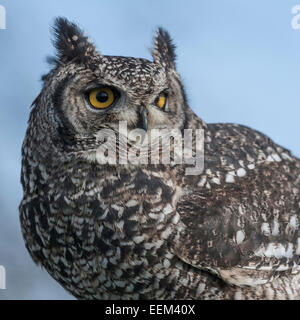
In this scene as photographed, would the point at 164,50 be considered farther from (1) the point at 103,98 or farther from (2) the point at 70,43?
(1) the point at 103,98

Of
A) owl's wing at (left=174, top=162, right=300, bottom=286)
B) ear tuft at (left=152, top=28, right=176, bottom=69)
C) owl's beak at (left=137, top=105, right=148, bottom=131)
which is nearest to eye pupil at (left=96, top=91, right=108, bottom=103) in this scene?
owl's beak at (left=137, top=105, right=148, bottom=131)

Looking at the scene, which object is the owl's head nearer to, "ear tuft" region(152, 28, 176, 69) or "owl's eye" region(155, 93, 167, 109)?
"owl's eye" region(155, 93, 167, 109)

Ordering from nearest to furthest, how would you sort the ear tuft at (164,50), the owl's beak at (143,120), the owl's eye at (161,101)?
the owl's beak at (143,120)
the owl's eye at (161,101)
the ear tuft at (164,50)

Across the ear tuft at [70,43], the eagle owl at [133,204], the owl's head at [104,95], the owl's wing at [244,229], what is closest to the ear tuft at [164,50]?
the eagle owl at [133,204]

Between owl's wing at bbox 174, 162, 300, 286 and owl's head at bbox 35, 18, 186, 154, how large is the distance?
18.6 inches

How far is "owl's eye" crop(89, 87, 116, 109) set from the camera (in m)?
2.83

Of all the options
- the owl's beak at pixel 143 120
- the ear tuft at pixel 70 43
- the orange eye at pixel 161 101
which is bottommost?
the owl's beak at pixel 143 120

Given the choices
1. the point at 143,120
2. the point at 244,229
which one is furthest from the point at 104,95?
the point at 244,229

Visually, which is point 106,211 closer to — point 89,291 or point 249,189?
point 89,291

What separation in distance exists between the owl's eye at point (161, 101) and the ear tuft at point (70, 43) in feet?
1.40

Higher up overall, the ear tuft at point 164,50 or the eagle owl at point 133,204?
the ear tuft at point 164,50

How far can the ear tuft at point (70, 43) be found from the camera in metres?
3.03

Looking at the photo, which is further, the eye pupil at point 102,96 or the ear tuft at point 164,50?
the ear tuft at point 164,50

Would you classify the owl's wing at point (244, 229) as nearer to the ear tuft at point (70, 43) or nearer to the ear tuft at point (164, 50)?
the ear tuft at point (164, 50)
